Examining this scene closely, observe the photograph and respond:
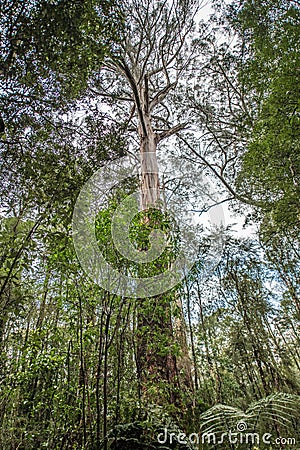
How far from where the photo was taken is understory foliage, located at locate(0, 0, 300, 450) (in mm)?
1735

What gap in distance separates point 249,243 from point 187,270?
1868 mm

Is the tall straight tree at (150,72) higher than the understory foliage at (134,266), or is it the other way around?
the tall straight tree at (150,72)

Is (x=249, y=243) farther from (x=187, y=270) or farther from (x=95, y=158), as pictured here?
(x=95, y=158)

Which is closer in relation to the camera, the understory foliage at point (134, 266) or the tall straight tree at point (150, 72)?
the understory foliage at point (134, 266)


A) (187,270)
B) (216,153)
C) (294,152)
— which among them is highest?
(216,153)

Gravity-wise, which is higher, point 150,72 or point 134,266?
point 150,72

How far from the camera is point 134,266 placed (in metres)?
1.97

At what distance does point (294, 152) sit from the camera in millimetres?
2908

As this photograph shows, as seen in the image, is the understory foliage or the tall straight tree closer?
the understory foliage

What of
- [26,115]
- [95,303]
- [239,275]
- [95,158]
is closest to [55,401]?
[95,303]

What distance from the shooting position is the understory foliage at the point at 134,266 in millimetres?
1735

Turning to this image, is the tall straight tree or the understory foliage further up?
the tall straight tree

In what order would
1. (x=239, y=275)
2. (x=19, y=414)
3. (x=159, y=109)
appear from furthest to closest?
(x=159, y=109)
(x=239, y=275)
(x=19, y=414)

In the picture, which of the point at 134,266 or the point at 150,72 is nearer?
the point at 134,266
